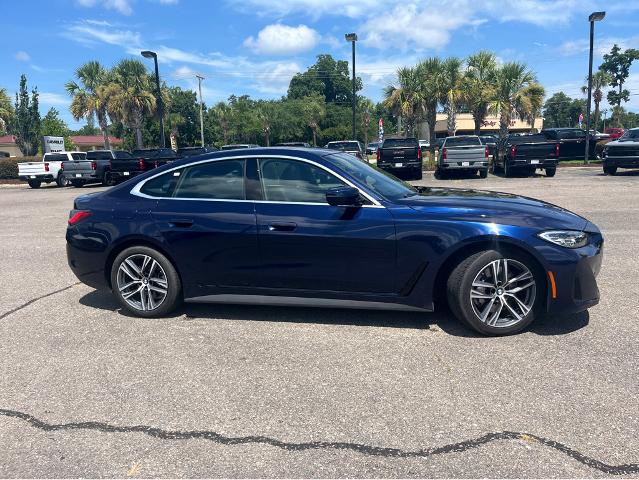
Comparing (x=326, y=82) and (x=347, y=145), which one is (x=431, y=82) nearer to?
(x=347, y=145)

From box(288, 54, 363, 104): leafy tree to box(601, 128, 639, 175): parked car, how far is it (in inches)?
3669

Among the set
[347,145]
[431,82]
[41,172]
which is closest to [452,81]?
[431,82]

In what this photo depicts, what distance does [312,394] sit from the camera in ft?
11.3

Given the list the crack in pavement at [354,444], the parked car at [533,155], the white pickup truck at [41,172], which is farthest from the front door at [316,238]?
the white pickup truck at [41,172]

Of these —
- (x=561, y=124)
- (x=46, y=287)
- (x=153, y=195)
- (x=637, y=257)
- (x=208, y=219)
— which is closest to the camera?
(x=208, y=219)

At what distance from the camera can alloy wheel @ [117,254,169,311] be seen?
4.93 m

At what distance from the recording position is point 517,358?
3.86 metres

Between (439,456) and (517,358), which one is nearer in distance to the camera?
(439,456)

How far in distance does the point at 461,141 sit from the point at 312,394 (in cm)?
1926

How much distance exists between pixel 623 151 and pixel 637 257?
14.3 meters

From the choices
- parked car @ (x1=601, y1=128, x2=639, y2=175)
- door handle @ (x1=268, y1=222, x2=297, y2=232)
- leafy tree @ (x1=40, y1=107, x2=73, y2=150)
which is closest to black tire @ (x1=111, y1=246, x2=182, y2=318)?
door handle @ (x1=268, y1=222, x2=297, y2=232)

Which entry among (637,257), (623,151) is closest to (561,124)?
(623,151)

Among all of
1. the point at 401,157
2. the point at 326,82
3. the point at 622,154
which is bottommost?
the point at 622,154

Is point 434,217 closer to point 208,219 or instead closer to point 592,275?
point 592,275
